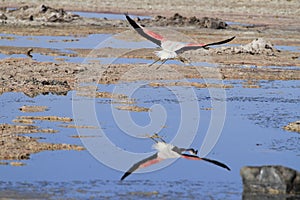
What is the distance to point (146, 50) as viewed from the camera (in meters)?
34.3

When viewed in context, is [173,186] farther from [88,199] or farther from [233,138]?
[233,138]

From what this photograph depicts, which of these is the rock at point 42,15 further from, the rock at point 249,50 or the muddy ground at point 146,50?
the rock at point 249,50

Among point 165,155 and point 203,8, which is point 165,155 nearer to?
point 165,155

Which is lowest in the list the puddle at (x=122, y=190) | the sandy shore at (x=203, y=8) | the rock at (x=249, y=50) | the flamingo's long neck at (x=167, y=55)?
the sandy shore at (x=203, y=8)

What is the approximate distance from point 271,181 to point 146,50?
872 inches

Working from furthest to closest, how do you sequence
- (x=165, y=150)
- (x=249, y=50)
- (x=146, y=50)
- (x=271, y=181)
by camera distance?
(x=146, y=50) → (x=249, y=50) → (x=165, y=150) → (x=271, y=181)

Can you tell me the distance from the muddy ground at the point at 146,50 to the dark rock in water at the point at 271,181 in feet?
14.9

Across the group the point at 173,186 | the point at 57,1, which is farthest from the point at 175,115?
the point at 57,1

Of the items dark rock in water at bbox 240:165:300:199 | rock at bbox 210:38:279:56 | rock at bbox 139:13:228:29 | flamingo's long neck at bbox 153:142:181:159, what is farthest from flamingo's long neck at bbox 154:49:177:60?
rock at bbox 139:13:228:29

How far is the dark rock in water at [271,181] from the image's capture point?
1247cm

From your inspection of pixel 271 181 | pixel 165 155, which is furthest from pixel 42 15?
pixel 271 181

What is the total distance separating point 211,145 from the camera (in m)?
17.0

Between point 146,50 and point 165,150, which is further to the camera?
point 146,50

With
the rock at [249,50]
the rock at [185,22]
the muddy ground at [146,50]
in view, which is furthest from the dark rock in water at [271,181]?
the rock at [185,22]
